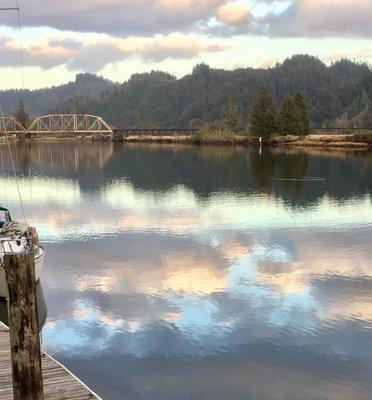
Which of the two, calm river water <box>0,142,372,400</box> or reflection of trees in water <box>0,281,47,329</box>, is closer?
calm river water <box>0,142,372,400</box>

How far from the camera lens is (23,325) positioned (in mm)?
12344

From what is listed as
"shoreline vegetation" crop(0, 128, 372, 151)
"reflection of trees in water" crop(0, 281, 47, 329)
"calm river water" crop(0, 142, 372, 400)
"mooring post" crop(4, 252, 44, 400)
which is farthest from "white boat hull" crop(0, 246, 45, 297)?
"shoreline vegetation" crop(0, 128, 372, 151)

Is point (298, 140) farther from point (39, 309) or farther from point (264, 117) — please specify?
point (39, 309)

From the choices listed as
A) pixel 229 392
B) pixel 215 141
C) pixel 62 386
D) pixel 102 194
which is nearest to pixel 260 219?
pixel 102 194

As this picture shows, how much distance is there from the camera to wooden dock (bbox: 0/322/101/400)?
47.8 ft

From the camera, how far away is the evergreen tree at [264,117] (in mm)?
151500

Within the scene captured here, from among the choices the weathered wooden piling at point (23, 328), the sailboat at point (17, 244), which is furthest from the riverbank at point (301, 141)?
the weathered wooden piling at point (23, 328)

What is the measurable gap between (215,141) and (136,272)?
14377 cm

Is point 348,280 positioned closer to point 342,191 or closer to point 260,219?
point 260,219

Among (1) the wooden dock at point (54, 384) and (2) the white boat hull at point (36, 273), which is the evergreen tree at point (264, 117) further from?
(1) the wooden dock at point (54, 384)

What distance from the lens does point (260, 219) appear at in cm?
4559

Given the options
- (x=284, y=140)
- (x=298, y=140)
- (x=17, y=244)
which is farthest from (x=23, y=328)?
(x=284, y=140)

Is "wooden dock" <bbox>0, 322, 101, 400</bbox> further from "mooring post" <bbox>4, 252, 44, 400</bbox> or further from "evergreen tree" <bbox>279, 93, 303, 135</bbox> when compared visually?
"evergreen tree" <bbox>279, 93, 303, 135</bbox>

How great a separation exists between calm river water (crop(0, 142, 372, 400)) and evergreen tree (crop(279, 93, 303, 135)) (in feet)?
300
